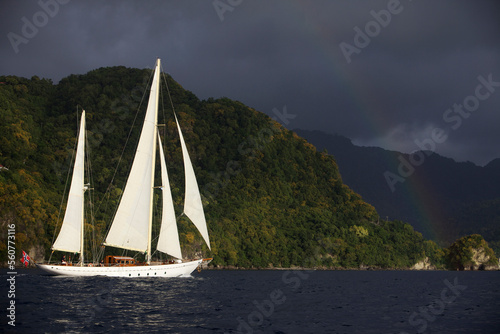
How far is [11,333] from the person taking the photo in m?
21.0

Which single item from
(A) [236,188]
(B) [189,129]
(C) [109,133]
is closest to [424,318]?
(A) [236,188]

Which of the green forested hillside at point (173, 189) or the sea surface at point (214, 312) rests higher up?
the green forested hillside at point (173, 189)

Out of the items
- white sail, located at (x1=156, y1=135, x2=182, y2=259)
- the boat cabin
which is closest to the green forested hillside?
the boat cabin

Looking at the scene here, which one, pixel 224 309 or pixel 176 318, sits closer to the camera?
pixel 176 318

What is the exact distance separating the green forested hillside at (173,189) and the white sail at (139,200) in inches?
1532

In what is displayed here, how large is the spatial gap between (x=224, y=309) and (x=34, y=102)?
163330mm

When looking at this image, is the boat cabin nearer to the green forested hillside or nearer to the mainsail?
the mainsail

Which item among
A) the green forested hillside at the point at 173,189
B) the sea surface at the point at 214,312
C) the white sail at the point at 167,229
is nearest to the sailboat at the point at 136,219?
the white sail at the point at 167,229

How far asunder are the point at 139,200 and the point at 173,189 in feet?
297

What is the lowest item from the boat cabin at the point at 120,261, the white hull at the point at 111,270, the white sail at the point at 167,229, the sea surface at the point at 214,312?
the sea surface at the point at 214,312

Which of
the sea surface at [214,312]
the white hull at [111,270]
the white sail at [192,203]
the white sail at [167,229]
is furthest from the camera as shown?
the white sail at [167,229]

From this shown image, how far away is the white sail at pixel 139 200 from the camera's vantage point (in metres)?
52.3

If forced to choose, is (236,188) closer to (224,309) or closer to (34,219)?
(34,219)

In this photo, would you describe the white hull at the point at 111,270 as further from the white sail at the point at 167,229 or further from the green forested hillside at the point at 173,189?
the green forested hillside at the point at 173,189
